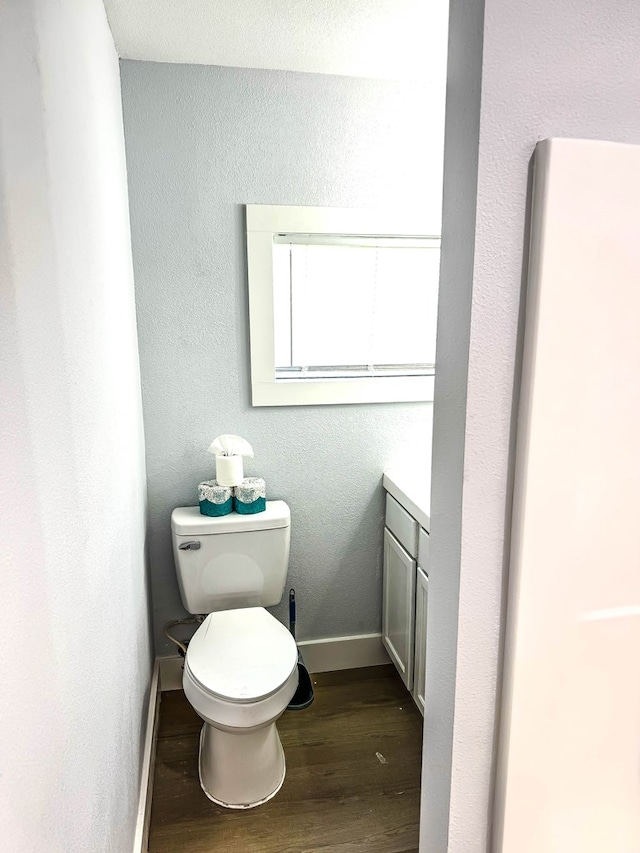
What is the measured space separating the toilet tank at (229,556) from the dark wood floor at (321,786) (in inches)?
18.5

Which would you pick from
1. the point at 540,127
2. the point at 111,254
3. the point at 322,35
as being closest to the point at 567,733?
the point at 540,127

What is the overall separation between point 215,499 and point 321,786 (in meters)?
0.98

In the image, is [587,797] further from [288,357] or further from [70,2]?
[70,2]

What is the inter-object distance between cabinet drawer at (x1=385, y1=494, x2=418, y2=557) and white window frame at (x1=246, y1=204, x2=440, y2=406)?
413mm

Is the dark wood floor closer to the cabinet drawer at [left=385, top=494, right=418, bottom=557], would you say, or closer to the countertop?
the cabinet drawer at [left=385, top=494, right=418, bottom=557]

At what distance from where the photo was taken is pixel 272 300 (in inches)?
84.7

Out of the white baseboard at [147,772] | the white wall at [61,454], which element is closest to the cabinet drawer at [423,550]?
the white wall at [61,454]

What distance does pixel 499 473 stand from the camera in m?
1.00

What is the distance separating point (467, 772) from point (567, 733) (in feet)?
0.64

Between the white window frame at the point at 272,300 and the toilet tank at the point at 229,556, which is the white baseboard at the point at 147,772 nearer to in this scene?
the toilet tank at the point at 229,556

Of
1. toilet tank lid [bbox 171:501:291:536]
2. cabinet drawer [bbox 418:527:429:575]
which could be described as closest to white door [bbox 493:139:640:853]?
cabinet drawer [bbox 418:527:429:575]

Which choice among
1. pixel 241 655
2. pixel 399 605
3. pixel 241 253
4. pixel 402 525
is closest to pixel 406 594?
pixel 399 605

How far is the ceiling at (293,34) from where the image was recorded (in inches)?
62.1

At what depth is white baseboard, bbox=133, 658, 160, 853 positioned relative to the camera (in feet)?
5.16
